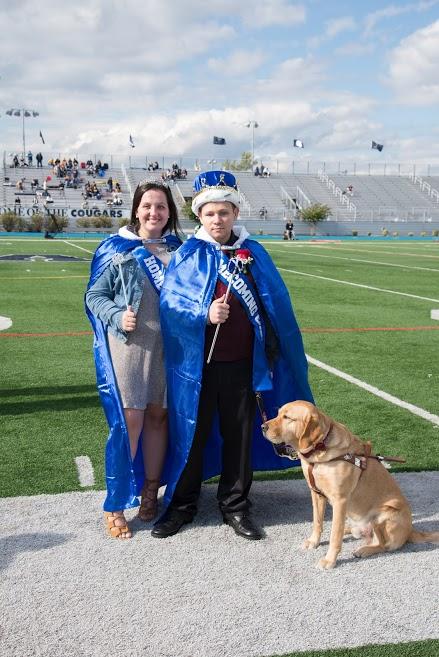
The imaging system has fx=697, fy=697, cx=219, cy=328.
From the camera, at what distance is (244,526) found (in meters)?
3.84

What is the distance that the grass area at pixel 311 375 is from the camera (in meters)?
5.04

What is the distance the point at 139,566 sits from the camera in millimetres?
3463

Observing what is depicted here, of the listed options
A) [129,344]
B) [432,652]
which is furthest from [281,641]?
[129,344]

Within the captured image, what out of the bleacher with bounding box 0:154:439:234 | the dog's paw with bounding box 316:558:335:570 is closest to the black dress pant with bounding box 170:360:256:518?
the dog's paw with bounding box 316:558:335:570

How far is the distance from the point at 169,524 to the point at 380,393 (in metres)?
3.56

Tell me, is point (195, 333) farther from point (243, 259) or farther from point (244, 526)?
point (244, 526)

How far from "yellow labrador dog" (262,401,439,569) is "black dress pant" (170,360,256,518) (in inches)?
14.3

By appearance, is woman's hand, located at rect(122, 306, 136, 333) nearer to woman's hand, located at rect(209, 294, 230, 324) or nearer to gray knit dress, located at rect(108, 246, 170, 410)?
gray knit dress, located at rect(108, 246, 170, 410)

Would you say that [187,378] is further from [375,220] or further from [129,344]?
[375,220]

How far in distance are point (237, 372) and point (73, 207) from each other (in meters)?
50.0

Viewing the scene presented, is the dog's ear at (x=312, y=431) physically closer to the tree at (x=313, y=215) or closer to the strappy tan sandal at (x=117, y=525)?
the strappy tan sandal at (x=117, y=525)

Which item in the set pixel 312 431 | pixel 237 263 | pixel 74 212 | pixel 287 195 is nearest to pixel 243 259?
pixel 237 263

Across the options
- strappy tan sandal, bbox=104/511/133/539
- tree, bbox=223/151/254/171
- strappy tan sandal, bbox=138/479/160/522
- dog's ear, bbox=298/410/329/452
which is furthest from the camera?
tree, bbox=223/151/254/171

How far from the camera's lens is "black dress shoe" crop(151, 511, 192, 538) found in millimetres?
3820
